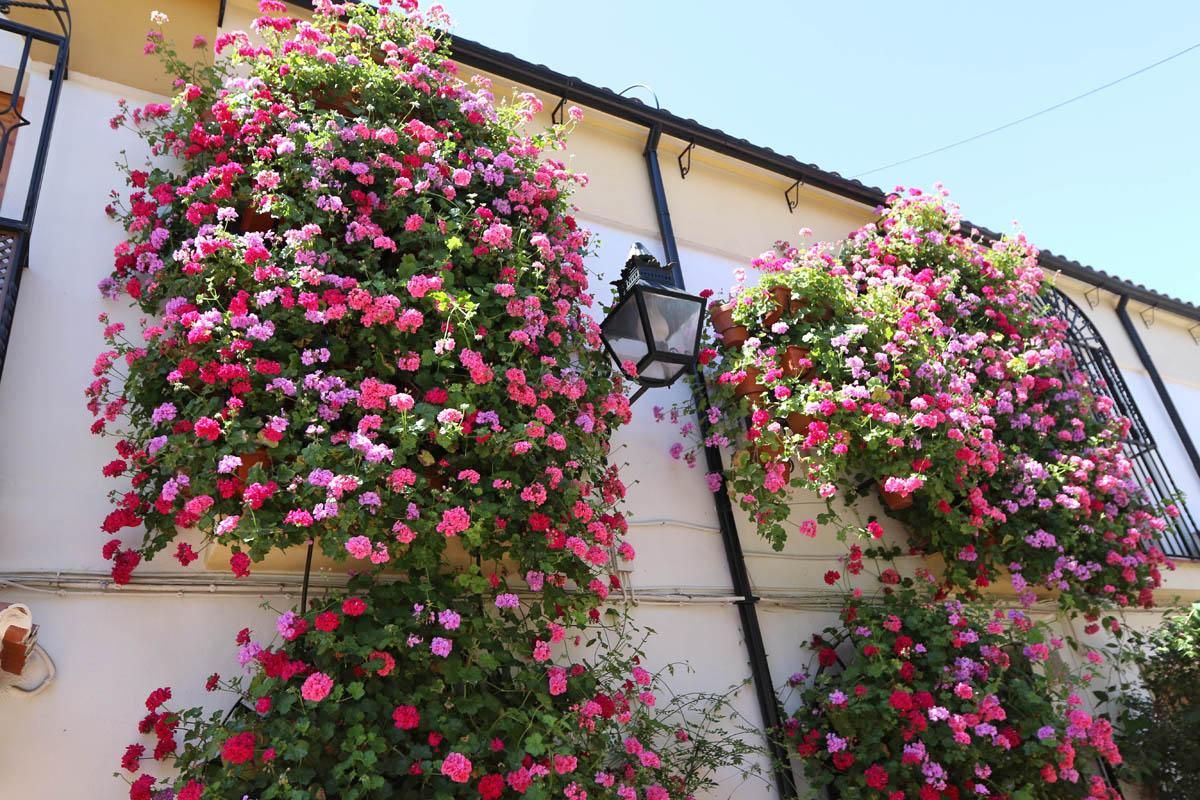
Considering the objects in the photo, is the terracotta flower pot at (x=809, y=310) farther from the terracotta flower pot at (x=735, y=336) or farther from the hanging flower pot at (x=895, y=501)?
the hanging flower pot at (x=895, y=501)

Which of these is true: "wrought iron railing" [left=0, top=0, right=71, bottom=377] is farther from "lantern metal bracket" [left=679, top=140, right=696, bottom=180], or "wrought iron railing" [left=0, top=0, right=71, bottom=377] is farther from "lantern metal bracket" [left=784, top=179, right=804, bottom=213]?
"lantern metal bracket" [left=784, top=179, right=804, bottom=213]

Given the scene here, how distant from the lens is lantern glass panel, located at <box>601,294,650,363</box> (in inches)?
172

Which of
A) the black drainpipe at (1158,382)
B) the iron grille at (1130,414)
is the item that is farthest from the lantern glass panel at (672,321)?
the black drainpipe at (1158,382)

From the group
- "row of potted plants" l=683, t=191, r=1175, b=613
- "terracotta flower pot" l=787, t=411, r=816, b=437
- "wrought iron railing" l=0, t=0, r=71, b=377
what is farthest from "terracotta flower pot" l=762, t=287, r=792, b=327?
"wrought iron railing" l=0, t=0, r=71, b=377

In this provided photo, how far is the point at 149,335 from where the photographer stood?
11.6ft

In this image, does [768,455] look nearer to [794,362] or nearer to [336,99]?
[794,362]

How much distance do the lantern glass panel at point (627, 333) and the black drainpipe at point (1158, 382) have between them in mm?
7046

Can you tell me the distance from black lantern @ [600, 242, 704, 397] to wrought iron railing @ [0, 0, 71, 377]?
8.61ft

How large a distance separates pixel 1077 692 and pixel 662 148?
471 cm

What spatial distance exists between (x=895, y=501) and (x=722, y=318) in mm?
1484

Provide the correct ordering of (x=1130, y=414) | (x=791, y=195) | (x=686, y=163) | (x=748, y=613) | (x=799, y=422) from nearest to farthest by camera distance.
→ 1. (x=748, y=613)
2. (x=799, y=422)
3. (x=686, y=163)
4. (x=791, y=195)
5. (x=1130, y=414)

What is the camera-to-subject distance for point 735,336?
517 cm

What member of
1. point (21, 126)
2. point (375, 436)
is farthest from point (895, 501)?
point (21, 126)

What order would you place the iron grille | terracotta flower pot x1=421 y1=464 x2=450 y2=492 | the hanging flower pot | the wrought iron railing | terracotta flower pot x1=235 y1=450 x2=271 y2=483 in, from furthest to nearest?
the iron grille
the hanging flower pot
the wrought iron railing
terracotta flower pot x1=421 y1=464 x2=450 y2=492
terracotta flower pot x1=235 y1=450 x2=271 y2=483
